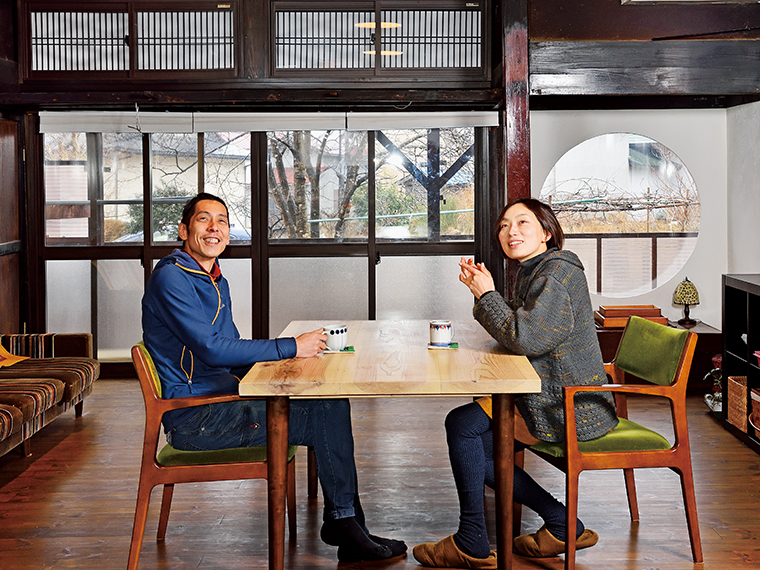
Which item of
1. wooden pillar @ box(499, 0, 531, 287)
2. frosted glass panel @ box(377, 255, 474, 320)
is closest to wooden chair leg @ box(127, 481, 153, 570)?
wooden pillar @ box(499, 0, 531, 287)

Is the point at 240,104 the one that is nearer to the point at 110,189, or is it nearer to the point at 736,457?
the point at 110,189

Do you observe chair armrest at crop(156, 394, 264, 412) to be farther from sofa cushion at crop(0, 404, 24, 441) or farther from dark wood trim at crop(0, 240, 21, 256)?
dark wood trim at crop(0, 240, 21, 256)

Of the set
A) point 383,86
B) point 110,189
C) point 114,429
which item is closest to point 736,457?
point 383,86

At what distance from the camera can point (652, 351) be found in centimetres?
271

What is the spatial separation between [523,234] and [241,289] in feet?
11.4

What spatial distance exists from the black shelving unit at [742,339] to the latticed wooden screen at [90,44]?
3859 mm

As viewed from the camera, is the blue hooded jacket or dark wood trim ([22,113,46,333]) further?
dark wood trim ([22,113,46,333])

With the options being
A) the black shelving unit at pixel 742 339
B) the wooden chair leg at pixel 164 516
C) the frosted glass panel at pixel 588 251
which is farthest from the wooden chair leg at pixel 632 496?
the frosted glass panel at pixel 588 251

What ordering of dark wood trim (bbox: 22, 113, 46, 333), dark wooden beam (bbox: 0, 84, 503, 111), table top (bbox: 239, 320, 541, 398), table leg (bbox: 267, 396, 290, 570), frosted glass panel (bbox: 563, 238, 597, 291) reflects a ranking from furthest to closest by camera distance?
frosted glass panel (bbox: 563, 238, 597, 291)
dark wood trim (bbox: 22, 113, 46, 333)
dark wooden beam (bbox: 0, 84, 503, 111)
table leg (bbox: 267, 396, 290, 570)
table top (bbox: 239, 320, 541, 398)

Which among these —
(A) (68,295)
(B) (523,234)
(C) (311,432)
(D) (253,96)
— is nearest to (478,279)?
(B) (523,234)

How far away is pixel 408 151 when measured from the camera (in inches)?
225

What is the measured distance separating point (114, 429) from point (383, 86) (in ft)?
8.60

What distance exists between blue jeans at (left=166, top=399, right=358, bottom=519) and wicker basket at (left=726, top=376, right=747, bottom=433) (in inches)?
97.4

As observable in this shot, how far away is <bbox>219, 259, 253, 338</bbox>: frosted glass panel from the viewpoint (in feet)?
18.7
